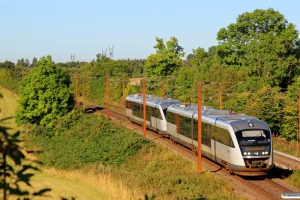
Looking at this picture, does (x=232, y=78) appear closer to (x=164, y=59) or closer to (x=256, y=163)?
(x=164, y=59)

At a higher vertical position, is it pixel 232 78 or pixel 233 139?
pixel 232 78

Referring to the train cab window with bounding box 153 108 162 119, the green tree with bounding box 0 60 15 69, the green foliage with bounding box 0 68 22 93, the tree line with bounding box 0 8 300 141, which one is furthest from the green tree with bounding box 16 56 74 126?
the green tree with bounding box 0 60 15 69

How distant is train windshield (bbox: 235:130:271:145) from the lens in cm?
2166

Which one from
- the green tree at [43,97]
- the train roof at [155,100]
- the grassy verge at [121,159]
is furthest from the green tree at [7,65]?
the train roof at [155,100]

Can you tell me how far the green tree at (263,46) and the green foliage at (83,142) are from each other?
19.7 m

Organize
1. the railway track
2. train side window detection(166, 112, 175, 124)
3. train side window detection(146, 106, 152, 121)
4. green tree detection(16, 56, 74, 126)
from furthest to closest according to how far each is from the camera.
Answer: green tree detection(16, 56, 74, 126) < train side window detection(146, 106, 152, 121) < train side window detection(166, 112, 175, 124) < the railway track

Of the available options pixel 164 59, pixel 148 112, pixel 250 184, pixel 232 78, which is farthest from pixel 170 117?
pixel 164 59

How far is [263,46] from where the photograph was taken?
5684 cm

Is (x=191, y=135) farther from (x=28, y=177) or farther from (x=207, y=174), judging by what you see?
(x=28, y=177)

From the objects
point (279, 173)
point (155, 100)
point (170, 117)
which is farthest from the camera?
point (155, 100)

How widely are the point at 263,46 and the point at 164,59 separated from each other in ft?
65.7

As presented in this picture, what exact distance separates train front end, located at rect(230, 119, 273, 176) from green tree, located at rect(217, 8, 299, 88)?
111 feet

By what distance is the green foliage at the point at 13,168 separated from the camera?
422 cm

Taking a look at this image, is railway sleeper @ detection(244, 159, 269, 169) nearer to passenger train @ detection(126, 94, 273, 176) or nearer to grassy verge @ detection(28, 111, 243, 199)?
passenger train @ detection(126, 94, 273, 176)
